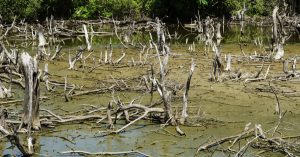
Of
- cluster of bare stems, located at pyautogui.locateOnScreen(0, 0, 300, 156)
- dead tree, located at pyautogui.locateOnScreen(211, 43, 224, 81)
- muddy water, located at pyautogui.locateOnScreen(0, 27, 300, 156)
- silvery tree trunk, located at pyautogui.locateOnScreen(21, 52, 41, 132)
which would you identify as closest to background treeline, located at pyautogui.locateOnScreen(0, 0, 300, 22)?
cluster of bare stems, located at pyautogui.locateOnScreen(0, 0, 300, 156)

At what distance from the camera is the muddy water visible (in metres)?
8.68

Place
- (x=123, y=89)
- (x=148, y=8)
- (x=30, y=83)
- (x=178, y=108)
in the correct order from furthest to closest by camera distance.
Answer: (x=148, y=8) < (x=123, y=89) < (x=178, y=108) < (x=30, y=83)

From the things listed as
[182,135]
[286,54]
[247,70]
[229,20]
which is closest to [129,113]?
[182,135]

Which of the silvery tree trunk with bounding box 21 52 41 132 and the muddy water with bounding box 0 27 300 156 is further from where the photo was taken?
the muddy water with bounding box 0 27 300 156

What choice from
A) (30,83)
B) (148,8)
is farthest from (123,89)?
(148,8)

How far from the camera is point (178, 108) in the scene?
35.7 feet

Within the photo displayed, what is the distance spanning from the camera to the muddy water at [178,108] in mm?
8680

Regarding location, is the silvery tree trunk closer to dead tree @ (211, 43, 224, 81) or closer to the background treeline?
dead tree @ (211, 43, 224, 81)

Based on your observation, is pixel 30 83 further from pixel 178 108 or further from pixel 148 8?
pixel 148 8

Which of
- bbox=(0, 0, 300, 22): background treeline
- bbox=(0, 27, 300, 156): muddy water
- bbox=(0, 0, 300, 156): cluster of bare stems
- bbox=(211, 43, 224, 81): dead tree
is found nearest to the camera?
bbox=(0, 0, 300, 156): cluster of bare stems

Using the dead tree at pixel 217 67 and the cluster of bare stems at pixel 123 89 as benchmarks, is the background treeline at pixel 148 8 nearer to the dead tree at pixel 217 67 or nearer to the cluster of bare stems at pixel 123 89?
the cluster of bare stems at pixel 123 89

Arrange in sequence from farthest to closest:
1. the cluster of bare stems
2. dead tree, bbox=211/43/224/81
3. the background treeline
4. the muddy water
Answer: the background treeline
dead tree, bbox=211/43/224/81
the muddy water
the cluster of bare stems

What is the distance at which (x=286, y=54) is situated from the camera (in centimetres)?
1967

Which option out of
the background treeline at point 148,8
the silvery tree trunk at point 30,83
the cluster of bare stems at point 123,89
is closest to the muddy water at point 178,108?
the cluster of bare stems at point 123,89
